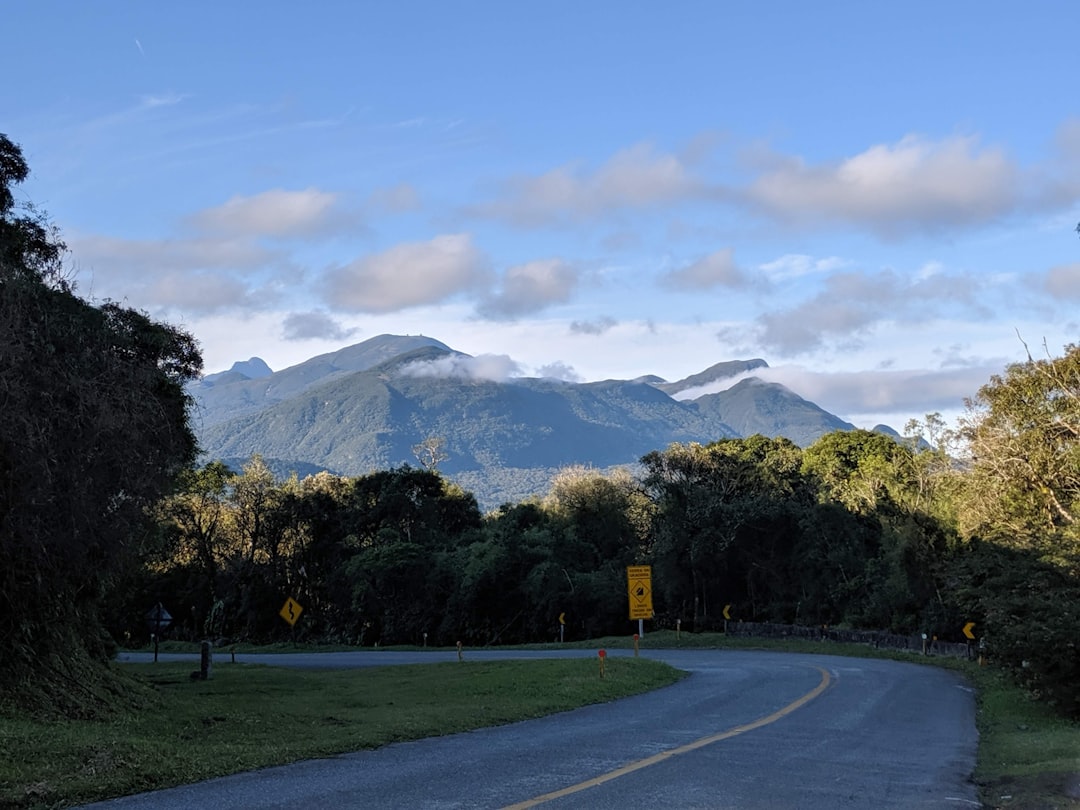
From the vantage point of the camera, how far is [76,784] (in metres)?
9.36

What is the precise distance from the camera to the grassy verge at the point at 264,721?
9.95 meters

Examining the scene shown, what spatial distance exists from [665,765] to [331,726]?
6178 mm

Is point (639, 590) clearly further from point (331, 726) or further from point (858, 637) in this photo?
point (331, 726)

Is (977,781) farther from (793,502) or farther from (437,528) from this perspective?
(437,528)

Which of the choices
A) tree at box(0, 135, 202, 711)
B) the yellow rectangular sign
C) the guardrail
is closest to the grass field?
tree at box(0, 135, 202, 711)

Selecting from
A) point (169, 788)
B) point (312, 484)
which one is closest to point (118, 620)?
point (312, 484)

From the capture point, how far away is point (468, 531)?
2766 inches

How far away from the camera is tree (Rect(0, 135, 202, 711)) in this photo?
14164mm

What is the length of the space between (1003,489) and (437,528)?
141ft

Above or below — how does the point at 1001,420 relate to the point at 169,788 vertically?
above

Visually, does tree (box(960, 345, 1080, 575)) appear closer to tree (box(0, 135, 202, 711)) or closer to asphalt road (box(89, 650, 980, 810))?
asphalt road (box(89, 650, 980, 810))

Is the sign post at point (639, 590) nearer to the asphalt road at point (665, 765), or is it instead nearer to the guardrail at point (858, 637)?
the asphalt road at point (665, 765)

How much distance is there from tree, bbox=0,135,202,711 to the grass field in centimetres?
187

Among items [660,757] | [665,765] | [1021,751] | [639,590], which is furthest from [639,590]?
[665,765]
